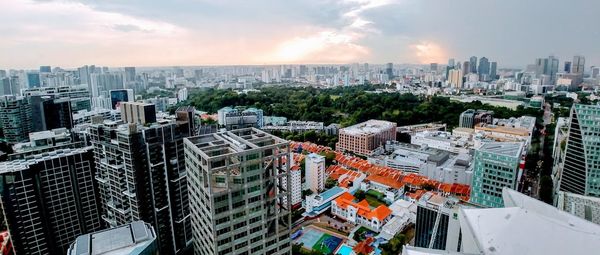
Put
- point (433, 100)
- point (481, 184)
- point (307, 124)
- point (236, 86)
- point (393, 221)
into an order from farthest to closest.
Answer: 1. point (236, 86)
2. point (433, 100)
3. point (307, 124)
4. point (393, 221)
5. point (481, 184)

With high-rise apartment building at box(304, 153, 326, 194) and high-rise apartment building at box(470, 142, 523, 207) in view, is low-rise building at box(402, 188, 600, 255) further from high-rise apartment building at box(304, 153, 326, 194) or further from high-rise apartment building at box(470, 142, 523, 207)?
high-rise apartment building at box(304, 153, 326, 194)

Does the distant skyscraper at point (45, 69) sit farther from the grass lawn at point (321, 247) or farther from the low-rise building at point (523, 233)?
the low-rise building at point (523, 233)

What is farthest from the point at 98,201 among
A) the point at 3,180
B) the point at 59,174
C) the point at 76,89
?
the point at 76,89

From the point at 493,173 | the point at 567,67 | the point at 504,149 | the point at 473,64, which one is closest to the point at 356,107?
the point at 504,149

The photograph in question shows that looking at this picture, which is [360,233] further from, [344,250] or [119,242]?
[119,242]

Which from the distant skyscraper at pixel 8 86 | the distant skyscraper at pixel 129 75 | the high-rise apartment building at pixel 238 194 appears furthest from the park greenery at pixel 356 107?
Answer: the high-rise apartment building at pixel 238 194

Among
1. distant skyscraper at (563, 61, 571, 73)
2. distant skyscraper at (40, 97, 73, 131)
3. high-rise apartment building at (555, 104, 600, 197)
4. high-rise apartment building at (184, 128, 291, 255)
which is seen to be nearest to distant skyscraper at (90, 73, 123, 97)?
distant skyscraper at (40, 97, 73, 131)

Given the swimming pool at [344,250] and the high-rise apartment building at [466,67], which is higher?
the high-rise apartment building at [466,67]

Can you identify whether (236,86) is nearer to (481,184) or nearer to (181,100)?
(181,100)
